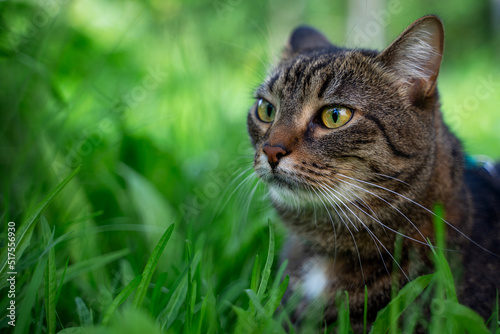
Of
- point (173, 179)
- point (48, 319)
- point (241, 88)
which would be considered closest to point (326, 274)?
point (48, 319)

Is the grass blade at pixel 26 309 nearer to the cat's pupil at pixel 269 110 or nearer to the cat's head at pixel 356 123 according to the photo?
the cat's head at pixel 356 123

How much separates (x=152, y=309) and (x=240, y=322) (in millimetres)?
297

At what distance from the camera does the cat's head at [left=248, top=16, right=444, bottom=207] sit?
145 cm

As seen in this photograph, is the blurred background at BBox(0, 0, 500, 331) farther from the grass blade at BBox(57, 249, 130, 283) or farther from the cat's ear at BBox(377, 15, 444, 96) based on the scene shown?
the cat's ear at BBox(377, 15, 444, 96)

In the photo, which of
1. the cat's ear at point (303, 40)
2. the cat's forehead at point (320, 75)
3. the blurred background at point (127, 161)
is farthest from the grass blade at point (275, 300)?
the cat's ear at point (303, 40)

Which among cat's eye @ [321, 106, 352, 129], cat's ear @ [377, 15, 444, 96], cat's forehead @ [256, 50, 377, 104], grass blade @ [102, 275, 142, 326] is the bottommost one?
grass blade @ [102, 275, 142, 326]

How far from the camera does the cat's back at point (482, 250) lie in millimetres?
1398

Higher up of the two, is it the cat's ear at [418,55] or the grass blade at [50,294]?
the cat's ear at [418,55]

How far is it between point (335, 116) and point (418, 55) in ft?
1.32

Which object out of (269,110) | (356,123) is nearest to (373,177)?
(356,123)

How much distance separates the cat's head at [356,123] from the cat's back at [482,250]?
0.34 m

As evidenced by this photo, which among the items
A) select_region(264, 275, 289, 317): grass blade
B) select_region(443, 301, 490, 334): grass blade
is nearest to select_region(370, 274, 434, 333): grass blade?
select_region(443, 301, 490, 334): grass blade

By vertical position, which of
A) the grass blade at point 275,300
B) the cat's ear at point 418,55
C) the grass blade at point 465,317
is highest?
the cat's ear at point 418,55

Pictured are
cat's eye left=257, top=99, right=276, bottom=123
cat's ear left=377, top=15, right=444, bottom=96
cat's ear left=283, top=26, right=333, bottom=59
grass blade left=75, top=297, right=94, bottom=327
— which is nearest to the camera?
grass blade left=75, top=297, right=94, bottom=327
